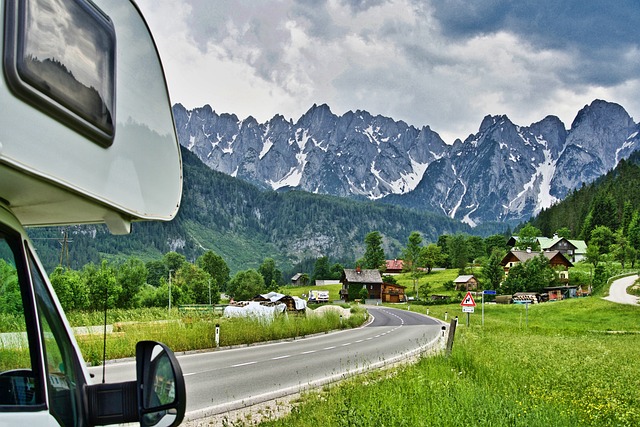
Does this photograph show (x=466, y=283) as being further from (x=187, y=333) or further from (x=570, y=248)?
(x=187, y=333)

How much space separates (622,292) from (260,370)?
245ft

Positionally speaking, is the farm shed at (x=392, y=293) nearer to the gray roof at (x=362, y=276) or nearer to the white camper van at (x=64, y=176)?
the gray roof at (x=362, y=276)

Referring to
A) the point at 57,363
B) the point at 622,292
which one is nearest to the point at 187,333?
the point at 57,363

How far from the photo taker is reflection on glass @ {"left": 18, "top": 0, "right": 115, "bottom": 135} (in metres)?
2.17

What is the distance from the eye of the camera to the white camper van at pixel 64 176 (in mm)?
2109

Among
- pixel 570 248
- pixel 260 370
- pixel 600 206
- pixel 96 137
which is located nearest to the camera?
pixel 96 137

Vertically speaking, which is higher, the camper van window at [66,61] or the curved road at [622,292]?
the camper van window at [66,61]


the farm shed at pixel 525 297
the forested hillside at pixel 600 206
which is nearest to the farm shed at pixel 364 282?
the farm shed at pixel 525 297

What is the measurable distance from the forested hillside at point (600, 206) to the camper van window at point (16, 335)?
486 ft

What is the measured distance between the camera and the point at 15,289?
7.66 ft

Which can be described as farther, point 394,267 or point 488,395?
point 394,267

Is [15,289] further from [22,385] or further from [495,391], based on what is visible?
[495,391]

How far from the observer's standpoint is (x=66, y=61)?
239 cm

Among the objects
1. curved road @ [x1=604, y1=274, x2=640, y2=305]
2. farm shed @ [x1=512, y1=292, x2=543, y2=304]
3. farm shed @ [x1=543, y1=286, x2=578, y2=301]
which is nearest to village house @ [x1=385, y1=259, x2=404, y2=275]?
farm shed @ [x1=543, y1=286, x2=578, y2=301]
